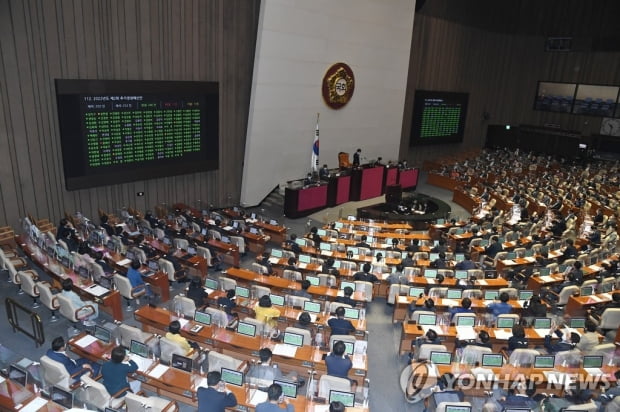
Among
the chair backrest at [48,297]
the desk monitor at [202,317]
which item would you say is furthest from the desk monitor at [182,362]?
the chair backrest at [48,297]

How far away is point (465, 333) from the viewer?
30.6 feet

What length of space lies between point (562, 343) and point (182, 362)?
7.26m

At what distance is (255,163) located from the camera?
19453 mm

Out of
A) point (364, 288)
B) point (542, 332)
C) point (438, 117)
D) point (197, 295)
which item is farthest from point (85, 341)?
point (438, 117)

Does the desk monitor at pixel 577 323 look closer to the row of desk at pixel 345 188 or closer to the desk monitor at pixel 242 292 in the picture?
the desk monitor at pixel 242 292

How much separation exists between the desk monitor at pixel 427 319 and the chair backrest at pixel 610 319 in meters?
4.19

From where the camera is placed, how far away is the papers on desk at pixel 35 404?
21.5 feet

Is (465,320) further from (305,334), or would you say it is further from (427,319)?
(305,334)

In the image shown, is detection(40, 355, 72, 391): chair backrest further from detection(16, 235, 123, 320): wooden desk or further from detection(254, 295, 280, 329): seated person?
detection(254, 295, 280, 329): seated person

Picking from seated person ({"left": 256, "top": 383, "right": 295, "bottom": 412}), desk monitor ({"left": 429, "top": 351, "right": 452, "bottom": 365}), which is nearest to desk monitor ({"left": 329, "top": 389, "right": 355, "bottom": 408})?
seated person ({"left": 256, "top": 383, "right": 295, "bottom": 412})

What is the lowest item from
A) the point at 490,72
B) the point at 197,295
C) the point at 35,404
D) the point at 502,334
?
the point at 502,334

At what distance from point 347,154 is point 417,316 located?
47.9 ft

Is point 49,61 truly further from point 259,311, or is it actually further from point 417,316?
point 417,316

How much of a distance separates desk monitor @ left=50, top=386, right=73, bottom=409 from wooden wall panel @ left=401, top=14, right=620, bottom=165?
77.8ft
